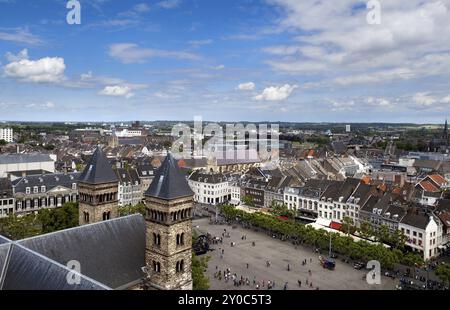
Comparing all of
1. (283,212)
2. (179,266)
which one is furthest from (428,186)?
(179,266)

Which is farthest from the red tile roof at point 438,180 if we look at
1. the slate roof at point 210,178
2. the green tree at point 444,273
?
the green tree at point 444,273

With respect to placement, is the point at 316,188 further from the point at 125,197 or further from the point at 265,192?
the point at 125,197

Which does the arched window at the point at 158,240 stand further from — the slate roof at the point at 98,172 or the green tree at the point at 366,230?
the green tree at the point at 366,230

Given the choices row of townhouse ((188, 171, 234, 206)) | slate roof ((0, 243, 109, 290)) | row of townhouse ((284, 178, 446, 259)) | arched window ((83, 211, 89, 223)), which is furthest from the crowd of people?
row of townhouse ((188, 171, 234, 206))

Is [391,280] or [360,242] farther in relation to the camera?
[360,242]

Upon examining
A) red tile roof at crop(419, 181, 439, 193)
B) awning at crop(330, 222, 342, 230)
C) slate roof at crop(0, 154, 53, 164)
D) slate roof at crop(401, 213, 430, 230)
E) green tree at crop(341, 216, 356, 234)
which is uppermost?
slate roof at crop(0, 154, 53, 164)

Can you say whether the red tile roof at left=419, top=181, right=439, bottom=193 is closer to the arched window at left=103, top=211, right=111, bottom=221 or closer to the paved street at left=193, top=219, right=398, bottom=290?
the paved street at left=193, top=219, right=398, bottom=290
